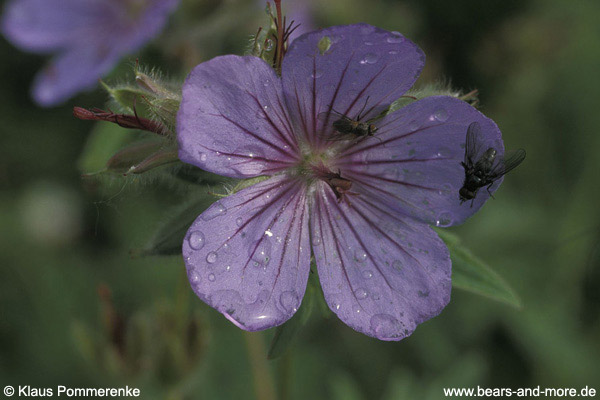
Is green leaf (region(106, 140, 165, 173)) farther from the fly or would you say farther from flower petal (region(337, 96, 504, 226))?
flower petal (region(337, 96, 504, 226))

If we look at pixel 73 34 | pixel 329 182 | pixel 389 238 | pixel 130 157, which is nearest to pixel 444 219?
pixel 389 238

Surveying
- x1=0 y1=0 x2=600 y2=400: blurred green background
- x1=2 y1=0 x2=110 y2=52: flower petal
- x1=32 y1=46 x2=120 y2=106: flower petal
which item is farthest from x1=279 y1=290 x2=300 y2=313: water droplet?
x1=2 y1=0 x2=110 y2=52: flower petal

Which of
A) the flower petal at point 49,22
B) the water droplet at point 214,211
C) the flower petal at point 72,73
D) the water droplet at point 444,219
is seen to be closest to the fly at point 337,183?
the water droplet at point 444,219

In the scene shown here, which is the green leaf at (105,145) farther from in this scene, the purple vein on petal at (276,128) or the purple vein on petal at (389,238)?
the purple vein on petal at (389,238)

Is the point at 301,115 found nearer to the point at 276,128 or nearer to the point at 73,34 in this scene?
the point at 276,128

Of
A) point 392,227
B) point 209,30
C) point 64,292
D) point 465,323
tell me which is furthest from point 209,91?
point 64,292

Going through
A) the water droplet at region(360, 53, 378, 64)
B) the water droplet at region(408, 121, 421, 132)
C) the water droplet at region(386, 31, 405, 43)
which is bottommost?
the water droplet at region(408, 121, 421, 132)

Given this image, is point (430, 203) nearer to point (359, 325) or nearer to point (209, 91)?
point (359, 325)
